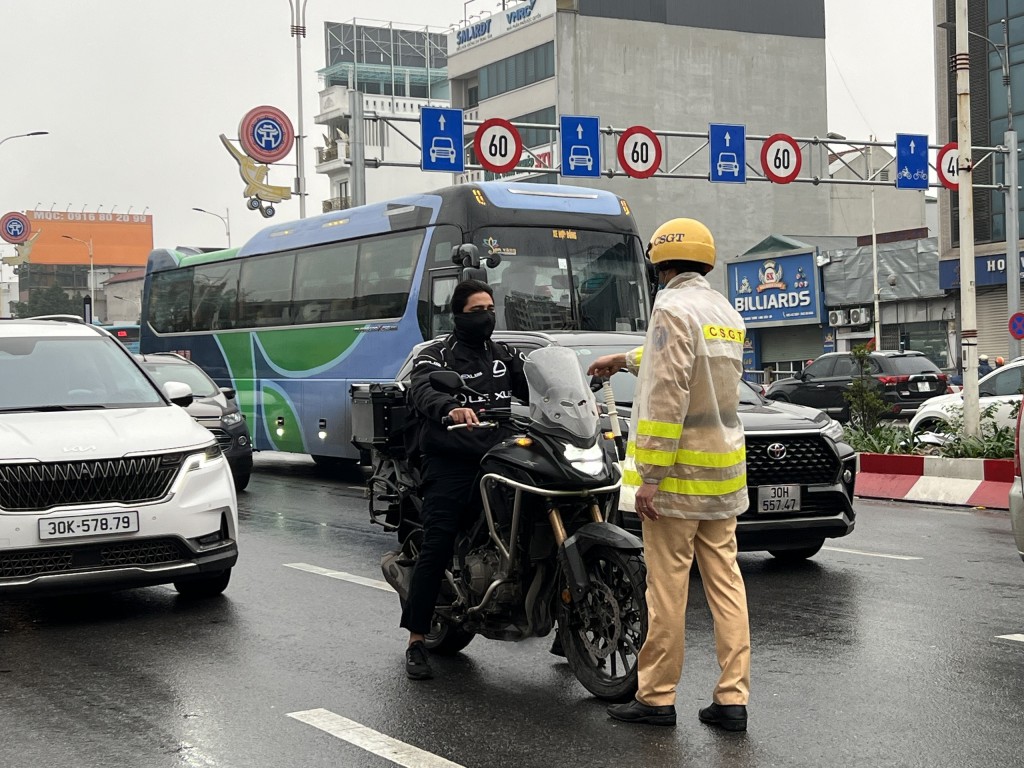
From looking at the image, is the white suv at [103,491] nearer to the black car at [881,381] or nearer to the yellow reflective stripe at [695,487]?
the yellow reflective stripe at [695,487]

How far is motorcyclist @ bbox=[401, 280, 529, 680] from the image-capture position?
5992 mm

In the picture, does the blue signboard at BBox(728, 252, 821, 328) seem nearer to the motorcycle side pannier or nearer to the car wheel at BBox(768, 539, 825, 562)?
the car wheel at BBox(768, 539, 825, 562)

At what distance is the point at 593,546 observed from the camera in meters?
5.52

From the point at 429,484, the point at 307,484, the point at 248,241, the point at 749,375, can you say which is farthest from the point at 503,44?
the point at 429,484

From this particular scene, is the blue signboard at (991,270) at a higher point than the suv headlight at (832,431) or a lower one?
higher

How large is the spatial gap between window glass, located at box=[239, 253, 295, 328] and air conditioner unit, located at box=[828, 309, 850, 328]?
Answer: 34902 mm

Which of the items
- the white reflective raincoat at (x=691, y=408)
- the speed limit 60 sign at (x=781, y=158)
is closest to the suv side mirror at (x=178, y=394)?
the white reflective raincoat at (x=691, y=408)

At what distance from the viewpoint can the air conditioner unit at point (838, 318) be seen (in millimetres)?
50938

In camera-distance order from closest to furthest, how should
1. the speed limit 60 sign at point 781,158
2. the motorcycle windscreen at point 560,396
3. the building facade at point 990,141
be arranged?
the motorcycle windscreen at point 560,396 → the speed limit 60 sign at point 781,158 → the building facade at point 990,141

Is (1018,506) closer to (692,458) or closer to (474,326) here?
(692,458)

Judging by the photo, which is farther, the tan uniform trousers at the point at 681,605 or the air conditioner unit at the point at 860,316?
the air conditioner unit at the point at 860,316

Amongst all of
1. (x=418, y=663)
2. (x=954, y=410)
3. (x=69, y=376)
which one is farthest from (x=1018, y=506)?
(x=954, y=410)

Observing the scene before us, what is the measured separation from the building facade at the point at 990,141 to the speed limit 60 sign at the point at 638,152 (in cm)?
1753

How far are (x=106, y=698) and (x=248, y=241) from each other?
49.3ft
